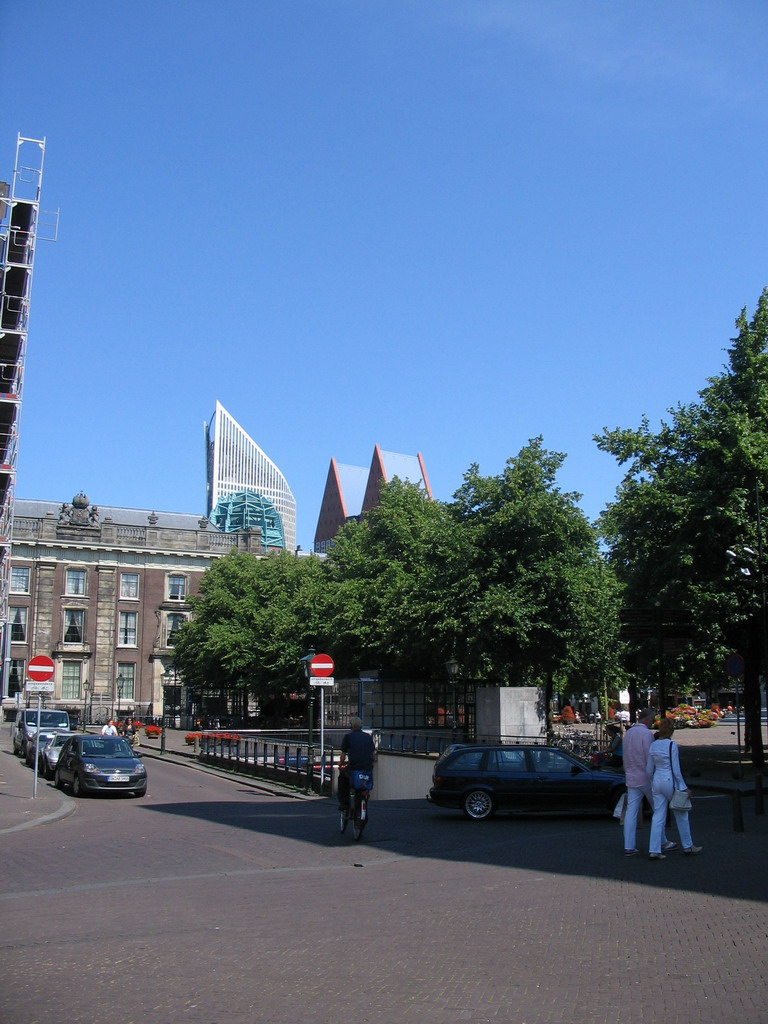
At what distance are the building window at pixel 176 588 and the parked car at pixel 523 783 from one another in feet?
203

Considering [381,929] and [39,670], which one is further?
[39,670]

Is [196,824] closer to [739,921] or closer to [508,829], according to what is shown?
[508,829]

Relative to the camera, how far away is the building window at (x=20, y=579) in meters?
72.2

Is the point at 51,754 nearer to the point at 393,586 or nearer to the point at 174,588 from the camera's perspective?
the point at 393,586

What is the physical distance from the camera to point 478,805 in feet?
58.2

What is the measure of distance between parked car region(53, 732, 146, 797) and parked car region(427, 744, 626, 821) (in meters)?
7.80

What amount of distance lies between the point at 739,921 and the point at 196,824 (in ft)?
35.8

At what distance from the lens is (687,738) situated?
45.2 metres

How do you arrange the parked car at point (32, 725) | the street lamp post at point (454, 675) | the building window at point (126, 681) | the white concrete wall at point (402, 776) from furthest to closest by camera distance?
the building window at point (126, 681)
the parked car at point (32, 725)
the street lamp post at point (454, 675)
the white concrete wall at point (402, 776)

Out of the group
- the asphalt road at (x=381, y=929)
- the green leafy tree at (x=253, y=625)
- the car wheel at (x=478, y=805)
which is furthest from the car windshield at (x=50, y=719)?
the car wheel at (x=478, y=805)

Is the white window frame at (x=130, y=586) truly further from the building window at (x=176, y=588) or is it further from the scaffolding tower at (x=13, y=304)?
the scaffolding tower at (x=13, y=304)

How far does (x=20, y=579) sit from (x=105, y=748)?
52.7 metres

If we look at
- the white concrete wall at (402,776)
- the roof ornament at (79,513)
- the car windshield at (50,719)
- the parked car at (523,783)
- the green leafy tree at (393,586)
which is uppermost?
the roof ornament at (79,513)

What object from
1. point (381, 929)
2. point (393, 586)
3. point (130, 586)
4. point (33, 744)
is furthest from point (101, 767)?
point (130, 586)
